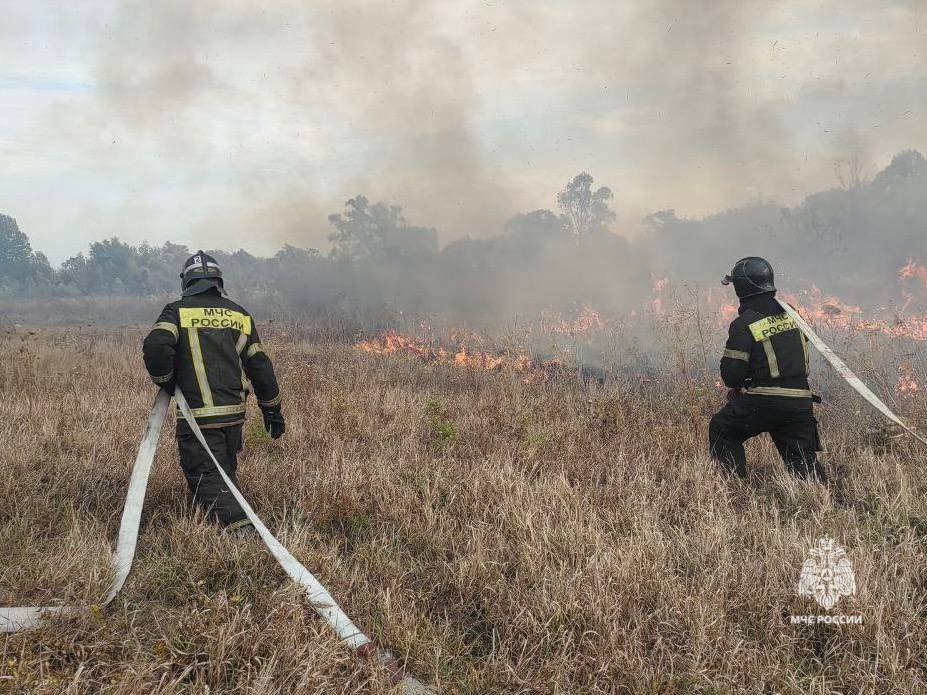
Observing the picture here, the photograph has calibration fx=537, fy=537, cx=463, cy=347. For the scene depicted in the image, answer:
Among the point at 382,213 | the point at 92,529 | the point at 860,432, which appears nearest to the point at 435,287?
the point at 382,213

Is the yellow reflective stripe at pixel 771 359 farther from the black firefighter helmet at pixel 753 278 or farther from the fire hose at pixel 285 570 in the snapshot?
the fire hose at pixel 285 570

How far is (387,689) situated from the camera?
2.07 metres

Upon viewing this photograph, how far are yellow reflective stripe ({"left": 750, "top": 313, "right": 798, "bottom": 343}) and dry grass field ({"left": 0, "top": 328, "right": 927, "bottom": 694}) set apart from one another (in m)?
1.11

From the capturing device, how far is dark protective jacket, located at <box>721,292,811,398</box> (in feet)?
13.1

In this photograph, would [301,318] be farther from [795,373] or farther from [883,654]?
[883,654]

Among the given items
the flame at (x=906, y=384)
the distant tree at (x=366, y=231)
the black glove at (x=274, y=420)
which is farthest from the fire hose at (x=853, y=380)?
the distant tree at (x=366, y=231)

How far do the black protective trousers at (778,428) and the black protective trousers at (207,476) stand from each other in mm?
3654

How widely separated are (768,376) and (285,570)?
355cm

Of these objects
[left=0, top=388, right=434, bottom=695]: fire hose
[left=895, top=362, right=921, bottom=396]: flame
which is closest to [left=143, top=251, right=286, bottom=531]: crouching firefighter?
[left=0, top=388, right=434, bottom=695]: fire hose

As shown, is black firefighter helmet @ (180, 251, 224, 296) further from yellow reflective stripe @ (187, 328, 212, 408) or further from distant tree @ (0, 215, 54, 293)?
distant tree @ (0, 215, 54, 293)

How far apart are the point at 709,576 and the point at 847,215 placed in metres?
35.1

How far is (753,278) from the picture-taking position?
421 centimetres

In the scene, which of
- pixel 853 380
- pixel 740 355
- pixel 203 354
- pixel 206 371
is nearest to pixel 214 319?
pixel 203 354

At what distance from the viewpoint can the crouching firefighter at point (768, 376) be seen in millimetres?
→ 4004
